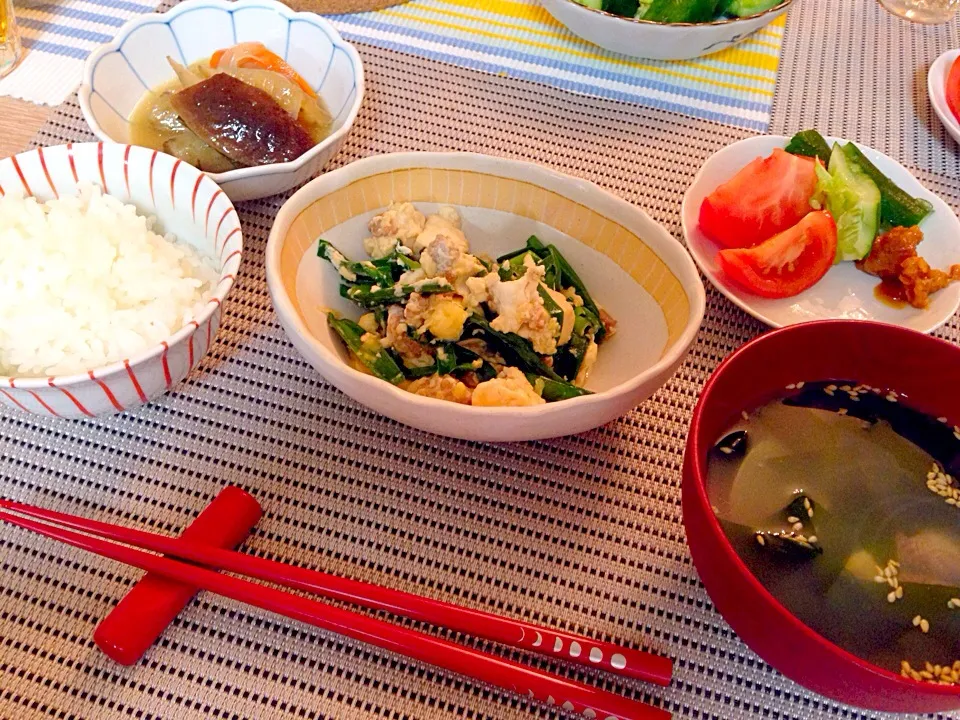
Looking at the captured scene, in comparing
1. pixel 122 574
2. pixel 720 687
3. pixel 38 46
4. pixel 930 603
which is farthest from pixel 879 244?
pixel 38 46

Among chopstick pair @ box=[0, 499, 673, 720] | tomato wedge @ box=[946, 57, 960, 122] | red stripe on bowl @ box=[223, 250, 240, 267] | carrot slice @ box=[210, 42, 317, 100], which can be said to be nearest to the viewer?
chopstick pair @ box=[0, 499, 673, 720]

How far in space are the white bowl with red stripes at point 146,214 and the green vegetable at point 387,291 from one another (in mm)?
186

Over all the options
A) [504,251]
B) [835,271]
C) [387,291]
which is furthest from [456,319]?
[835,271]

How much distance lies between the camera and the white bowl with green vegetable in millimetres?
1552

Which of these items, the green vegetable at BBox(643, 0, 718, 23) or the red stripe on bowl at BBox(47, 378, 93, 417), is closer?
the red stripe on bowl at BBox(47, 378, 93, 417)

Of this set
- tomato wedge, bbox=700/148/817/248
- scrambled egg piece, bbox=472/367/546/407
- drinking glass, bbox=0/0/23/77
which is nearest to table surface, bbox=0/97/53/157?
drinking glass, bbox=0/0/23/77

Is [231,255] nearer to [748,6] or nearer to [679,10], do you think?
[679,10]

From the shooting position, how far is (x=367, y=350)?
3.60 feet

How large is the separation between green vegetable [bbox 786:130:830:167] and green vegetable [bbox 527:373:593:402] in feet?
2.46

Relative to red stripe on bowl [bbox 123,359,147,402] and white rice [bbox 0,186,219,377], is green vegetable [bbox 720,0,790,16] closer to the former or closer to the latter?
white rice [bbox 0,186,219,377]

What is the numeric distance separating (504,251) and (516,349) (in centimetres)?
25

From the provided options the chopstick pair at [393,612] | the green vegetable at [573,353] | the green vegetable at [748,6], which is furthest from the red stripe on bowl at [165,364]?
the green vegetable at [748,6]

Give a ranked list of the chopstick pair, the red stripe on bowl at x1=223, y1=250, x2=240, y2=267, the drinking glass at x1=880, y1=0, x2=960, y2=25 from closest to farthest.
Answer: the chopstick pair
the red stripe on bowl at x1=223, y1=250, x2=240, y2=267
the drinking glass at x1=880, y1=0, x2=960, y2=25

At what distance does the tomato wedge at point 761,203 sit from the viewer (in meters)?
1.32
